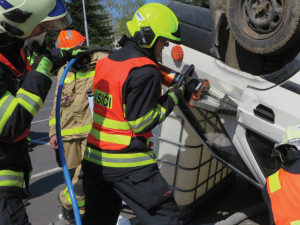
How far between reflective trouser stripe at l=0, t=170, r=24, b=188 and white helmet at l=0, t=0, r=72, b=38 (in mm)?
713

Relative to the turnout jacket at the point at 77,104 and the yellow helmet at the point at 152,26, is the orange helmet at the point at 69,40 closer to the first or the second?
the turnout jacket at the point at 77,104

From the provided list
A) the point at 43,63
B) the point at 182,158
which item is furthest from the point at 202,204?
the point at 43,63

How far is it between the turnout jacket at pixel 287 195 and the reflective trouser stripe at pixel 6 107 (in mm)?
1281

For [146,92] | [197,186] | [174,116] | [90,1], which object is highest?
[146,92]

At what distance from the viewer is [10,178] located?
1753mm

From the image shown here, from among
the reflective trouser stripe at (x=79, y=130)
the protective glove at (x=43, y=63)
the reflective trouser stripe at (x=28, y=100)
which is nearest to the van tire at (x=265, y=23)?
the protective glove at (x=43, y=63)

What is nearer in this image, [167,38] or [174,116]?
[167,38]

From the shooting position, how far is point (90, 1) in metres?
27.6

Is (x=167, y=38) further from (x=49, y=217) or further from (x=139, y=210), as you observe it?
(x=49, y=217)

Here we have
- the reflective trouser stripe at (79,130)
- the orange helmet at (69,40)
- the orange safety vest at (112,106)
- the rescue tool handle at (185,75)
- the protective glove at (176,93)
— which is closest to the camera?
the orange safety vest at (112,106)

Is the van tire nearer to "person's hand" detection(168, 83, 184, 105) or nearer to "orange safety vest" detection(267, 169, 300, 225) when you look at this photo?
"person's hand" detection(168, 83, 184, 105)

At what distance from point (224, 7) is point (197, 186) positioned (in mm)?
1640

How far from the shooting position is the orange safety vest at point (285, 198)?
1423 millimetres

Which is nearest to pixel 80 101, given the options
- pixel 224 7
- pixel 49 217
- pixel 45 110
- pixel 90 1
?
pixel 49 217
